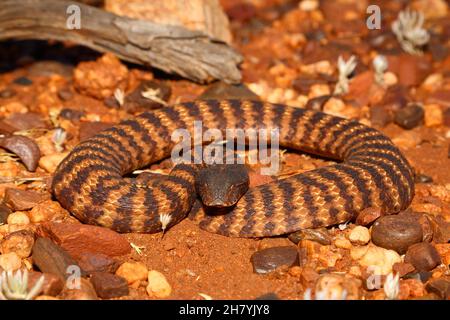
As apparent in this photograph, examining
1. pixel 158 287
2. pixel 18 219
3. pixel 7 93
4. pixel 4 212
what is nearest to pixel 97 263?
pixel 158 287

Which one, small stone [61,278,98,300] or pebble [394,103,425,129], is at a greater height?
pebble [394,103,425,129]

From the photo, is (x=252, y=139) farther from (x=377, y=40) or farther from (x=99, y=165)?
(x=377, y=40)

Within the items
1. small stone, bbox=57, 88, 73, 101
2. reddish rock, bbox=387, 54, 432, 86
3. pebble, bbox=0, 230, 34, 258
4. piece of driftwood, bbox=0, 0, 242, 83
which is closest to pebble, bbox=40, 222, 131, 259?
pebble, bbox=0, 230, 34, 258

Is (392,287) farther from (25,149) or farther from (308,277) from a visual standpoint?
(25,149)

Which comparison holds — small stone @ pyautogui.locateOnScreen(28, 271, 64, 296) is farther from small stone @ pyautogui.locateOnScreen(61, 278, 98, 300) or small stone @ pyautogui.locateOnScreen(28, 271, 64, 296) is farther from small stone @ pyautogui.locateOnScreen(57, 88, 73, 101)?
small stone @ pyautogui.locateOnScreen(57, 88, 73, 101)

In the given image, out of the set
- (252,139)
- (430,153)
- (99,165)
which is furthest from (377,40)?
(99,165)

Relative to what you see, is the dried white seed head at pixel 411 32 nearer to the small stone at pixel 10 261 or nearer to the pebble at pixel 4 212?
the pebble at pixel 4 212
